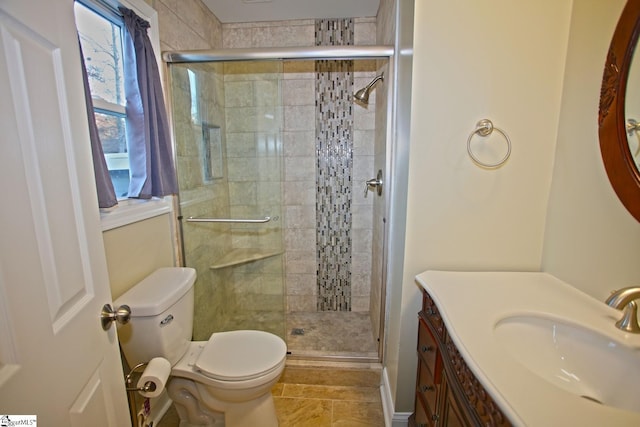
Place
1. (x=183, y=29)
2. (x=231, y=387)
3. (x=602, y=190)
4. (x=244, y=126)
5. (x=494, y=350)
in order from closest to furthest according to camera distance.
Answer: (x=494, y=350)
(x=602, y=190)
(x=231, y=387)
(x=183, y=29)
(x=244, y=126)

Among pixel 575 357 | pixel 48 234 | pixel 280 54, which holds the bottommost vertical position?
pixel 575 357

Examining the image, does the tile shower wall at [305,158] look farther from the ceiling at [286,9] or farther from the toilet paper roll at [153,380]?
the toilet paper roll at [153,380]

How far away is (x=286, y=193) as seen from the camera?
2654 mm

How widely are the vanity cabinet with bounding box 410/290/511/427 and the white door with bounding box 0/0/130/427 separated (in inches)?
35.7

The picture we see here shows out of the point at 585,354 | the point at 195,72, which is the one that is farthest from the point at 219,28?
the point at 585,354

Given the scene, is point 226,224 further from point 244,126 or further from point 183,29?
point 183,29

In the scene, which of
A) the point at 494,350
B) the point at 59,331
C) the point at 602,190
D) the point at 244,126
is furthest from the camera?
the point at 244,126

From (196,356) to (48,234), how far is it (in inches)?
42.5

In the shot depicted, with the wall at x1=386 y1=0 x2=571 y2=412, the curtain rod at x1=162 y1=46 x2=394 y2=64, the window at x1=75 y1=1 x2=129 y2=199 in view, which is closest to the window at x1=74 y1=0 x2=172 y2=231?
the window at x1=75 y1=1 x2=129 y2=199

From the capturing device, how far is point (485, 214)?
1229 mm

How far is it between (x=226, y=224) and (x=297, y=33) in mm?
1697

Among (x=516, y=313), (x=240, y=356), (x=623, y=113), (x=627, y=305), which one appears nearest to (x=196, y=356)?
(x=240, y=356)

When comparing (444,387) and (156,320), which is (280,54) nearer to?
(156,320)

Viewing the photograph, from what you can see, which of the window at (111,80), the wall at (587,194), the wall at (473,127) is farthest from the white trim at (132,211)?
the wall at (587,194)
